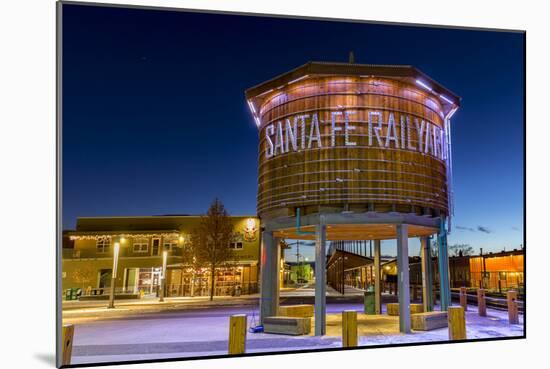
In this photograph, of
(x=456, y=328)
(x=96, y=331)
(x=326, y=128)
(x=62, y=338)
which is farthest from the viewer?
(x=96, y=331)

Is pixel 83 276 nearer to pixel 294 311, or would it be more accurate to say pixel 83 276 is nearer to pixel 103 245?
pixel 103 245

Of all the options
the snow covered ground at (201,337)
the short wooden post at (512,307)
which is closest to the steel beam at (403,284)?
the snow covered ground at (201,337)

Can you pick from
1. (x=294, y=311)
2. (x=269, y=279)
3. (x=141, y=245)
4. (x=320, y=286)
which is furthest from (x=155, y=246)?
(x=320, y=286)

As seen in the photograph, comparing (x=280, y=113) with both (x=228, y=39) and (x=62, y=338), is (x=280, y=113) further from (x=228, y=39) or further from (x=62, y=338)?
(x=228, y=39)

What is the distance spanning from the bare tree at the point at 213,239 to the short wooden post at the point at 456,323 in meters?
28.8

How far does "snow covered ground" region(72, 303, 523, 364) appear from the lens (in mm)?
13984

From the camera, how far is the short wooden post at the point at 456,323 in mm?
14555

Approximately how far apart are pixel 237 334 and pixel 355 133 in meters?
7.44

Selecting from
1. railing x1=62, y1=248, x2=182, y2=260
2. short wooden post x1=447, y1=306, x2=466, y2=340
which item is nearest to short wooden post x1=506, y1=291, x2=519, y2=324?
short wooden post x1=447, y1=306, x2=466, y2=340

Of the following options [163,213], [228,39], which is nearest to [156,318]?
[228,39]

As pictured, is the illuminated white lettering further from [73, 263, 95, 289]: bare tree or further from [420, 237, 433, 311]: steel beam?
[73, 263, 95, 289]: bare tree

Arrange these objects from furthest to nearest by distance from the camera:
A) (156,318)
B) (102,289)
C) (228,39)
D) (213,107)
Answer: (102,289) → (213,107) → (228,39) → (156,318)

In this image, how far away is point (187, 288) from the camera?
4850 cm

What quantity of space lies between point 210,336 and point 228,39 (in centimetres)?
2059
